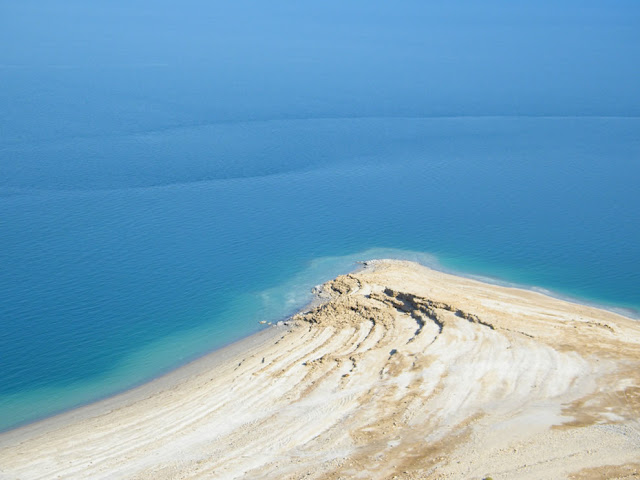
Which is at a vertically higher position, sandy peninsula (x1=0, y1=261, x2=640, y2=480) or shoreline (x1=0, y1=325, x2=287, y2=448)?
shoreline (x1=0, y1=325, x2=287, y2=448)

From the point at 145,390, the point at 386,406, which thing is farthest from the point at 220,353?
the point at 386,406

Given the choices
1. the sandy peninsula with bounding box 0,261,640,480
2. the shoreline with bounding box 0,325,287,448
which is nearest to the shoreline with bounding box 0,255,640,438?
the shoreline with bounding box 0,325,287,448

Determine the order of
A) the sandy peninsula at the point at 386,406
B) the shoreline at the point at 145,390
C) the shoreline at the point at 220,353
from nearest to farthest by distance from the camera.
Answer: the sandy peninsula at the point at 386,406 < the shoreline at the point at 145,390 < the shoreline at the point at 220,353

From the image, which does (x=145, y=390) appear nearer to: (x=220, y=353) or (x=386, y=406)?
(x=220, y=353)

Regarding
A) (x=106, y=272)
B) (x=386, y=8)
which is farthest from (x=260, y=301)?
(x=386, y=8)

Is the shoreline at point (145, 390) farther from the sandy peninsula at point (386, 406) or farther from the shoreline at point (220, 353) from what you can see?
the sandy peninsula at point (386, 406)

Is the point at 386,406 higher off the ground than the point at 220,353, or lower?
lower

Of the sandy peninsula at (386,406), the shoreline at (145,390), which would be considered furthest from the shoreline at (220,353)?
the sandy peninsula at (386,406)

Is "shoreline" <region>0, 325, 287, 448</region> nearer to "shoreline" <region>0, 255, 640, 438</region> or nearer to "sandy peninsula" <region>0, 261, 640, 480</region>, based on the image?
"shoreline" <region>0, 255, 640, 438</region>

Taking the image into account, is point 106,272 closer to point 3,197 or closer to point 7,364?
point 7,364
